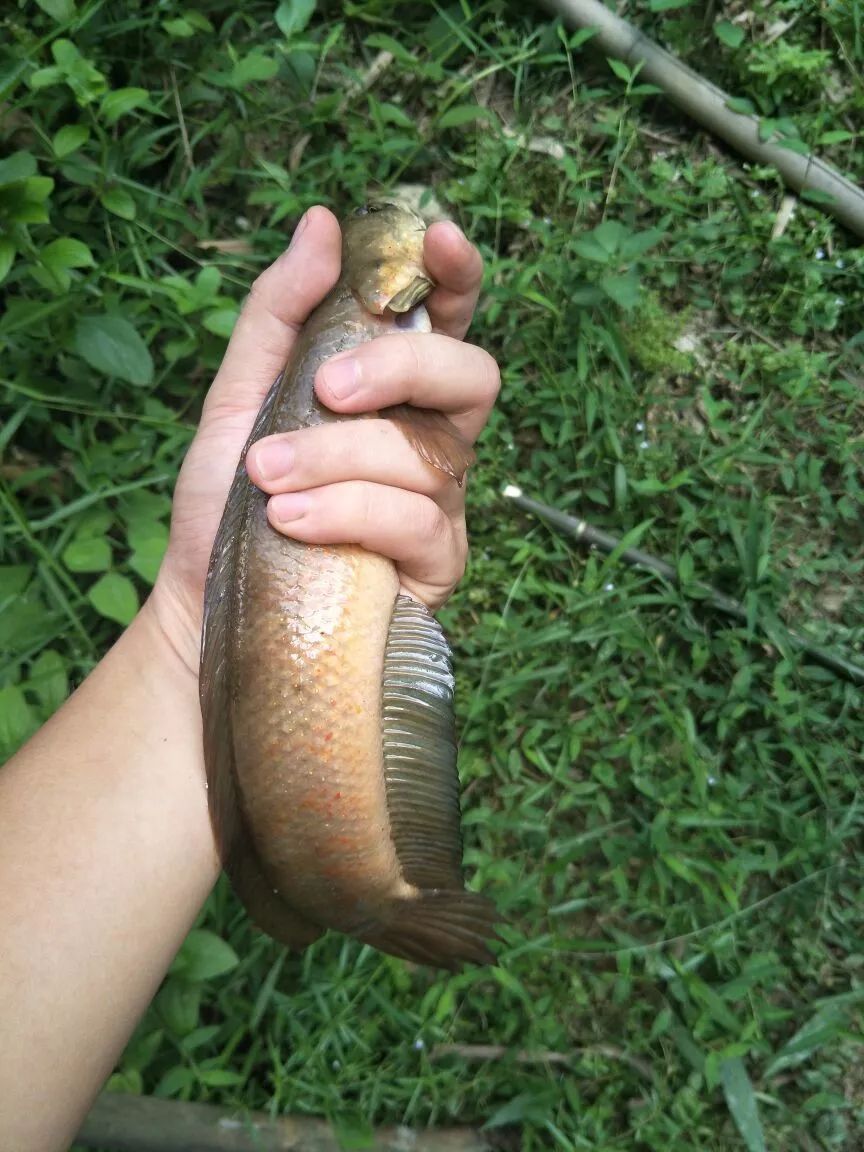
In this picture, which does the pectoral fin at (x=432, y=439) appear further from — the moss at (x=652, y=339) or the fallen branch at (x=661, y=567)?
the moss at (x=652, y=339)

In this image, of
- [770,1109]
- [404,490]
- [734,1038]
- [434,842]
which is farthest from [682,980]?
[404,490]

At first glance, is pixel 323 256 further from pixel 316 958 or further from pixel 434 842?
pixel 316 958

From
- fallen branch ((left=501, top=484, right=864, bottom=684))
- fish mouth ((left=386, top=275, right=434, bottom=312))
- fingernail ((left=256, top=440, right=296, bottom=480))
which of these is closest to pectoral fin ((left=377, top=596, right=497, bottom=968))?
fingernail ((left=256, top=440, right=296, bottom=480))

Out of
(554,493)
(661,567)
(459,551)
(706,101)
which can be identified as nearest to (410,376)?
(459,551)

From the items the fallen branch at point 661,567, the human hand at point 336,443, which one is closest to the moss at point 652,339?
the fallen branch at point 661,567

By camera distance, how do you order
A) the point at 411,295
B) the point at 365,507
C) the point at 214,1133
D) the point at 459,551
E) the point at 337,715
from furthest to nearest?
the point at 214,1133 < the point at 459,551 < the point at 411,295 < the point at 365,507 < the point at 337,715

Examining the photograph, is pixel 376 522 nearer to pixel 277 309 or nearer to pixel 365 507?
pixel 365 507
